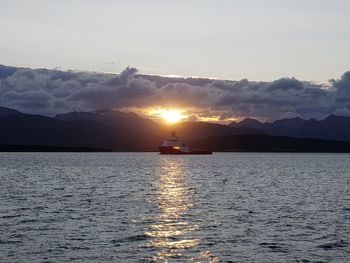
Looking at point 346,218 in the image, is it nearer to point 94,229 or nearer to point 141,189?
point 94,229

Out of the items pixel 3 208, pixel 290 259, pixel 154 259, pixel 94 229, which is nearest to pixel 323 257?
pixel 290 259

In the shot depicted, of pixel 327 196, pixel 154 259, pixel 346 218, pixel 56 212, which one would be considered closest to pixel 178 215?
pixel 56 212

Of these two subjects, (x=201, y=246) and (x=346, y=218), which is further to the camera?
(x=346, y=218)

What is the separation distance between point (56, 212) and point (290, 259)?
32115mm

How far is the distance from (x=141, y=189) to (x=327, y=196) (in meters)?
31.7

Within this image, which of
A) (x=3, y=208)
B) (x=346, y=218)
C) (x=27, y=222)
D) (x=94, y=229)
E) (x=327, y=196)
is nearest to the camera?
(x=94, y=229)

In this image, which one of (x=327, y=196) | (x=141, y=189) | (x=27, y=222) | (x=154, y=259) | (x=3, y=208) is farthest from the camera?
(x=141, y=189)

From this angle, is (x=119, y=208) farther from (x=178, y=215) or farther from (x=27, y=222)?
(x=27, y=222)

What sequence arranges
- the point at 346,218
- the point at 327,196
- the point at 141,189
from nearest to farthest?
1. the point at 346,218
2. the point at 327,196
3. the point at 141,189

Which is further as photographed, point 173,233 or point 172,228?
point 172,228

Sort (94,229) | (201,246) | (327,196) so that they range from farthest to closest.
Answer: (327,196)
(94,229)
(201,246)

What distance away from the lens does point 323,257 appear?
41812mm

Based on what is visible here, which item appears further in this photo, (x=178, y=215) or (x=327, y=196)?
(x=327, y=196)

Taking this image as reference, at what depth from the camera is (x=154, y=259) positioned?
4056cm
